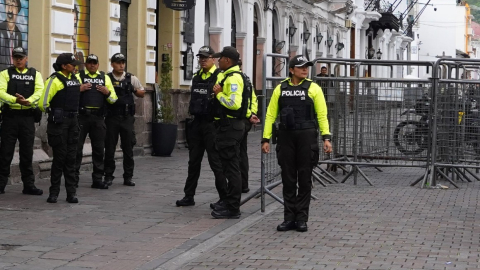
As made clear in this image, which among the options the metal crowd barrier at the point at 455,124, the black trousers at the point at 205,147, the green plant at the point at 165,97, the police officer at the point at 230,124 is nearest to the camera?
the police officer at the point at 230,124

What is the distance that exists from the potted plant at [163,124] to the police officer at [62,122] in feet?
22.1

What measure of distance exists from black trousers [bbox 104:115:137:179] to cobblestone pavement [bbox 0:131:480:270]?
0.84ft

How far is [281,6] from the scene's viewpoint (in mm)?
30562

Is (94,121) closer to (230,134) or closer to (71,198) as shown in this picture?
(71,198)

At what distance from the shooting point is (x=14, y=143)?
478 inches

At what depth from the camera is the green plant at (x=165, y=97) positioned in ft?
60.8

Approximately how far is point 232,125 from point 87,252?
2.64 m

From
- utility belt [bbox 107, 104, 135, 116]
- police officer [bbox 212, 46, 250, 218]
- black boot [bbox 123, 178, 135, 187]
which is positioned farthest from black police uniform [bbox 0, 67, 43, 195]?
police officer [bbox 212, 46, 250, 218]

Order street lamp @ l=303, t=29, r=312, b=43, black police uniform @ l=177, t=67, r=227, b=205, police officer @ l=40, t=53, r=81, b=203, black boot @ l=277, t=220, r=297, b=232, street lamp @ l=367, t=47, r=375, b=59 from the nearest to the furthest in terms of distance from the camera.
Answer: black boot @ l=277, t=220, r=297, b=232 → black police uniform @ l=177, t=67, r=227, b=205 → police officer @ l=40, t=53, r=81, b=203 → street lamp @ l=303, t=29, r=312, b=43 → street lamp @ l=367, t=47, r=375, b=59

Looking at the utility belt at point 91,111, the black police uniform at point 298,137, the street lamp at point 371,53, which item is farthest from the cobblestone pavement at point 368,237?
the street lamp at point 371,53

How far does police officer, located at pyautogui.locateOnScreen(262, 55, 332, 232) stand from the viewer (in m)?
9.70

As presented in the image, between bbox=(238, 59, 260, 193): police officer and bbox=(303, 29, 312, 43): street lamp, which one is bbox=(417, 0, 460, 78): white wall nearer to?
bbox=(303, 29, 312, 43): street lamp

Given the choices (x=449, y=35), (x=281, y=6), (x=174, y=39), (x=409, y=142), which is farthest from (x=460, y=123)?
(x=449, y=35)

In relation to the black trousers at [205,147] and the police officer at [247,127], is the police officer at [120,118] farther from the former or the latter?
the black trousers at [205,147]
